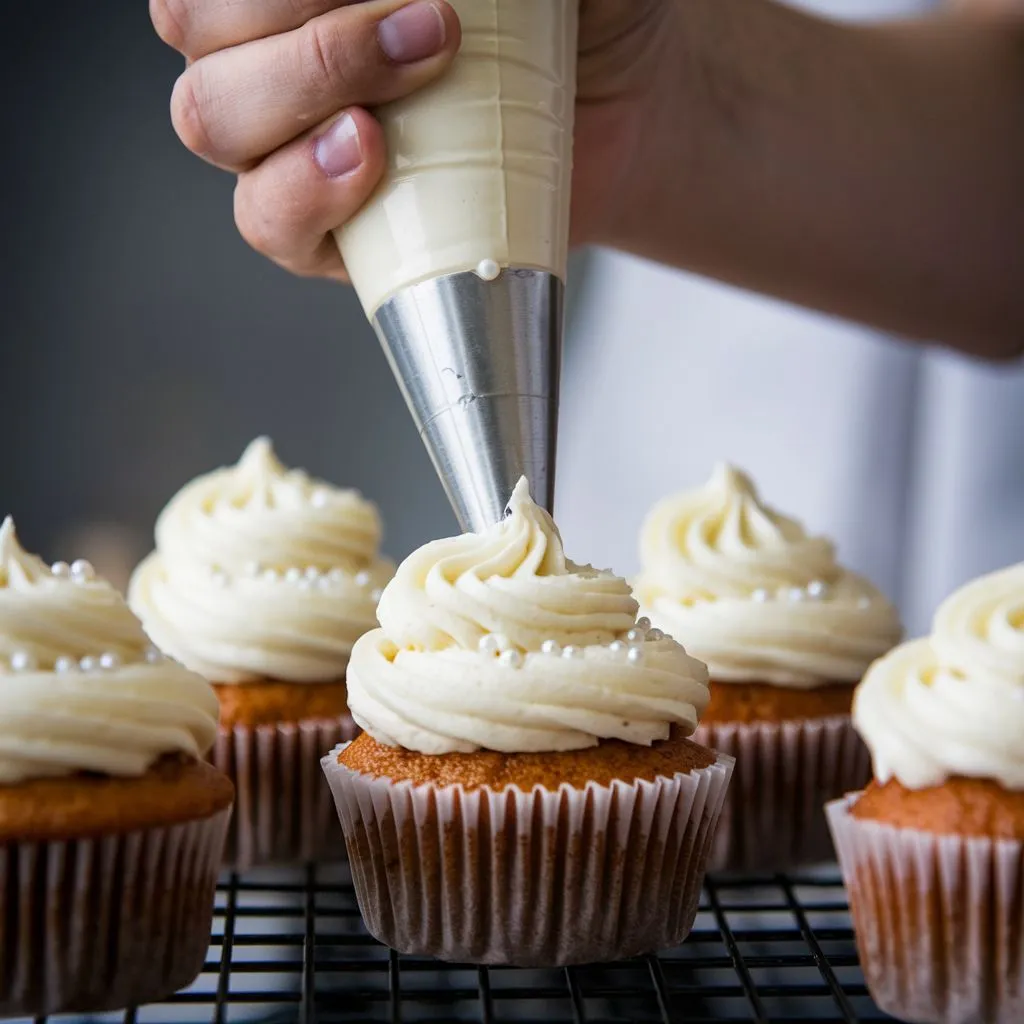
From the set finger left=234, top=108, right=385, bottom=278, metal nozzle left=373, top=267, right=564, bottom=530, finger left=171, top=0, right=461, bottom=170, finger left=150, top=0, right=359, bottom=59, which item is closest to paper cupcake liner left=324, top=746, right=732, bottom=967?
metal nozzle left=373, top=267, right=564, bottom=530

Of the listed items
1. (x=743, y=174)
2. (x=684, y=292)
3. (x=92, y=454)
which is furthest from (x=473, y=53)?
(x=92, y=454)

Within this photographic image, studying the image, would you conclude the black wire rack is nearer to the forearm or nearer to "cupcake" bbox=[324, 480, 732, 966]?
"cupcake" bbox=[324, 480, 732, 966]

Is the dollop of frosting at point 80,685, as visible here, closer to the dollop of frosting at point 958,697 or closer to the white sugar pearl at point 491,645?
the white sugar pearl at point 491,645

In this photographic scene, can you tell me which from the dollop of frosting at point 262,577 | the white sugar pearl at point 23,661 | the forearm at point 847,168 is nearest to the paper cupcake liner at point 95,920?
the white sugar pearl at point 23,661

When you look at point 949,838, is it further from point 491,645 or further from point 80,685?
point 80,685

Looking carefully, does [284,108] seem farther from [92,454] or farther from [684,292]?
[92,454]

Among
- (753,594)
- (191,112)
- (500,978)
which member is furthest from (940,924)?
(191,112)
